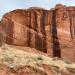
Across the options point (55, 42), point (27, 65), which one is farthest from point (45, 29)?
point (27, 65)

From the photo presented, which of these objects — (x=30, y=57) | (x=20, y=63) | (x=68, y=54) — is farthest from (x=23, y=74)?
(x=68, y=54)

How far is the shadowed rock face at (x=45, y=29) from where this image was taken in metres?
47.3

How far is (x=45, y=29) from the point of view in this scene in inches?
1900

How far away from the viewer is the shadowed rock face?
47.3 m

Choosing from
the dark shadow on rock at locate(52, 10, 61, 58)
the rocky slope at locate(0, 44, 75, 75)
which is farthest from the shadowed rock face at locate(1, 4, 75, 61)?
the rocky slope at locate(0, 44, 75, 75)

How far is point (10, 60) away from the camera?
3484 cm

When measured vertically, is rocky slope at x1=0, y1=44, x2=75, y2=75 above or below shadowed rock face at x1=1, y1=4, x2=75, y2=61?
below

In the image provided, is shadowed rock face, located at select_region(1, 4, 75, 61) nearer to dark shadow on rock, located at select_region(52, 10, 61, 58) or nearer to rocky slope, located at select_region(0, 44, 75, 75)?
Answer: dark shadow on rock, located at select_region(52, 10, 61, 58)

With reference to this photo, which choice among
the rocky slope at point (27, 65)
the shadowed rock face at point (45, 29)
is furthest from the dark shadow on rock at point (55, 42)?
the rocky slope at point (27, 65)

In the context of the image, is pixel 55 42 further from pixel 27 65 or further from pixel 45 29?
pixel 27 65

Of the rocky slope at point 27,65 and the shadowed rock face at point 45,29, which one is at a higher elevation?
the shadowed rock face at point 45,29

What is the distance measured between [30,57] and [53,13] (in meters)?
13.4

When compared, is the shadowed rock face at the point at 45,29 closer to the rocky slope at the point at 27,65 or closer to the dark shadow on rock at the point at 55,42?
the dark shadow on rock at the point at 55,42

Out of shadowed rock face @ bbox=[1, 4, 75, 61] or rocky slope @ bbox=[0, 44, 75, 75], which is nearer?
rocky slope @ bbox=[0, 44, 75, 75]
